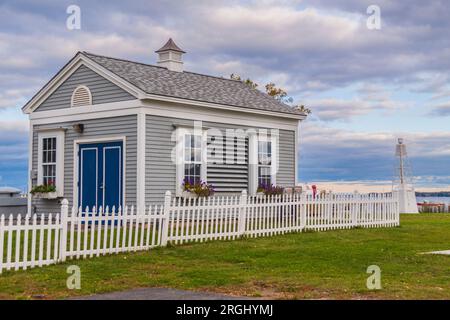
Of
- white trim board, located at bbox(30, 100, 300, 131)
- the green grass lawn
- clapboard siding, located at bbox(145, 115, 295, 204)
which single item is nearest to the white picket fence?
the green grass lawn

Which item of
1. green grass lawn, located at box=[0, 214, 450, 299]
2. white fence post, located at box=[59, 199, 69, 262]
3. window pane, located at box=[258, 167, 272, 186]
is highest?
window pane, located at box=[258, 167, 272, 186]

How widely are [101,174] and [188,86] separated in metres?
4.44

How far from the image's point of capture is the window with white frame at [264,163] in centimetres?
2416

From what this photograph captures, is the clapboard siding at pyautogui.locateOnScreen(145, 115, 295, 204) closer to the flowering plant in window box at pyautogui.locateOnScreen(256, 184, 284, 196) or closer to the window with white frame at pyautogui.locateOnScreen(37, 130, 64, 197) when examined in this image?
the flowering plant in window box at pyautogui.locateOnScreen(256, 184, 284, 196)

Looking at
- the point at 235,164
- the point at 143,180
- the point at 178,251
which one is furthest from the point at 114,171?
the point at 178,251

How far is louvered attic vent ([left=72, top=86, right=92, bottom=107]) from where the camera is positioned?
2145 cm

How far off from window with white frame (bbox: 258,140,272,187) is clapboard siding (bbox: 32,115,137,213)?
5.68 meters

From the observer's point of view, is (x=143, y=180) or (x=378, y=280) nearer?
(x=378, y=280)

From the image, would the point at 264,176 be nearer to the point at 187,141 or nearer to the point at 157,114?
the point at 187,141

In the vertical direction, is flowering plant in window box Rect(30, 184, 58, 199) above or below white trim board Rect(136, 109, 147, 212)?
below

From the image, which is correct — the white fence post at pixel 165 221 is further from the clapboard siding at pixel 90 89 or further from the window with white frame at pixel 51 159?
the window with white frame at pixel 51 159

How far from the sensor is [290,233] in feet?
61.3
